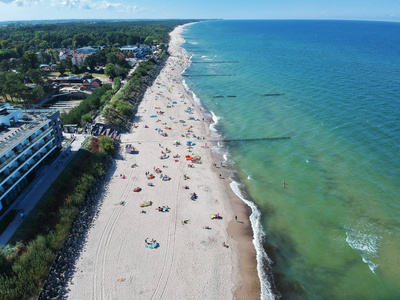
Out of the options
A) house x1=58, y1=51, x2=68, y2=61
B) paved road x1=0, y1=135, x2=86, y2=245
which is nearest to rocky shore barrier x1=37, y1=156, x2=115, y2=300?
paved road x1=0, y1=135, x2=86, y2=245

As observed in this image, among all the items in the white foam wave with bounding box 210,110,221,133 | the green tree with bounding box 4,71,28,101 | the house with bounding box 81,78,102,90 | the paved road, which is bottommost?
the white foam wave with bounding box 210,110,221,133

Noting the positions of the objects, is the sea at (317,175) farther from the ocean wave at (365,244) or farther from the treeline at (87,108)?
the treeline at (87,108)

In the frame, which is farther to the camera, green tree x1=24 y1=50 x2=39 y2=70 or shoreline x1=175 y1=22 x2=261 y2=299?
green tree x1=24 y1=50 x2=39 y2=70

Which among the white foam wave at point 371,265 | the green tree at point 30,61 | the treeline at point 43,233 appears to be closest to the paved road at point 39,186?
the treeline at point 43,233

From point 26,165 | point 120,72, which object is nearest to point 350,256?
point 26,165

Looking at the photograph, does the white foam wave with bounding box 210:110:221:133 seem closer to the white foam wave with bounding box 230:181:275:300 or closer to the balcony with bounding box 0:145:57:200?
the white foam wave with bounding box 230:181:275:300

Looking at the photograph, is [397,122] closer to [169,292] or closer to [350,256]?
[350,256]
